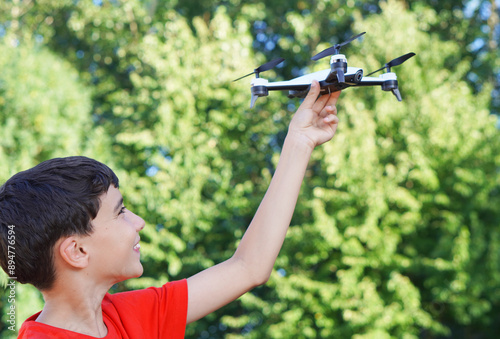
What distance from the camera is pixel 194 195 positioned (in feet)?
30.9

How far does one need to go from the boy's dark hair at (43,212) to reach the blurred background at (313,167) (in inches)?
287

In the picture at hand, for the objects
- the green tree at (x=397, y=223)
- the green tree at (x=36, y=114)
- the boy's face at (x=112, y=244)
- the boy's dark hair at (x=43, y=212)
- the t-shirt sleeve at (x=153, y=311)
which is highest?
the boy's dark hair at (x=43, y=212)

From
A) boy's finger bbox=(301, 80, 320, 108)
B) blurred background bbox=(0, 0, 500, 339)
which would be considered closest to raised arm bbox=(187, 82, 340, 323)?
boy's finger bbox=(301, 80, 320, 108)

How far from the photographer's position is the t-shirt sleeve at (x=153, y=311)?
1.51 meters

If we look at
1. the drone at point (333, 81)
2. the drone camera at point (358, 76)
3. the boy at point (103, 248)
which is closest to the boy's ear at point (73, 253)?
the boy at point (103, 248)

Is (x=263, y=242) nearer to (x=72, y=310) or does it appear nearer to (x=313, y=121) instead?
(x=313, y=121)

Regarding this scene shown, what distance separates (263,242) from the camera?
5.14 ft

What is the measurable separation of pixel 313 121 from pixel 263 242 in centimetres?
36

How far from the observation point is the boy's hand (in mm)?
1604

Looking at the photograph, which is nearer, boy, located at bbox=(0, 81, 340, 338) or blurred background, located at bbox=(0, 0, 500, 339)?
boy, located at bbox=(0, 81, 340, 338)

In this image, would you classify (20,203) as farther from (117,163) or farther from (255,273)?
(117,163)

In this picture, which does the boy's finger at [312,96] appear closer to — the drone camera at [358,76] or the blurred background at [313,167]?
the drone camera at [358,76]

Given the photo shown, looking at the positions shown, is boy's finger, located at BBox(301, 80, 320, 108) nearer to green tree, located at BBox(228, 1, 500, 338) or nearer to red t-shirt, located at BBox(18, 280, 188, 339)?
red t-shirt, located at BBox(18, 280, 188, 339)

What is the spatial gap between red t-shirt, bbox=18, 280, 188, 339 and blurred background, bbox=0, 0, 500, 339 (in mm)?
7011
